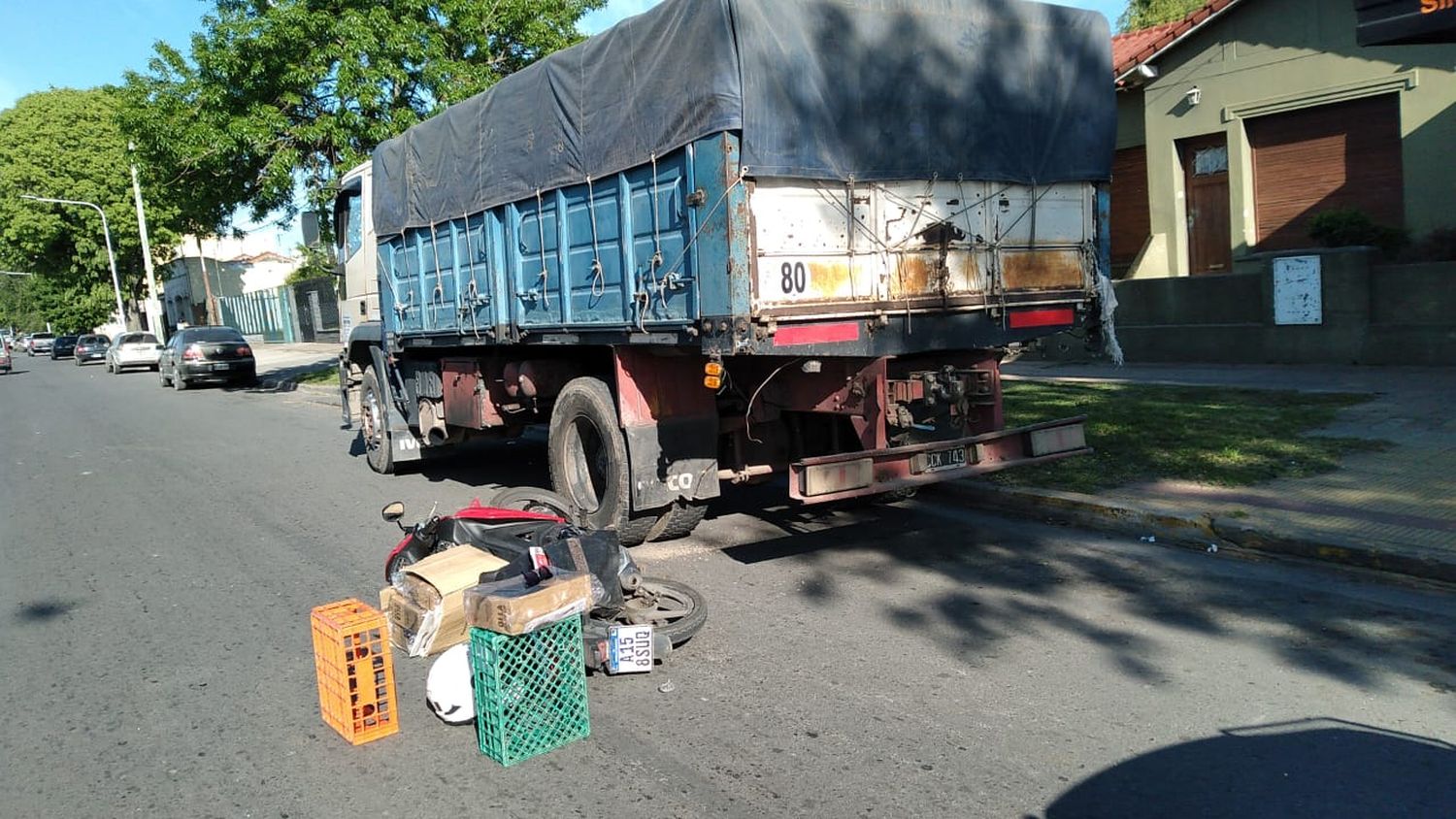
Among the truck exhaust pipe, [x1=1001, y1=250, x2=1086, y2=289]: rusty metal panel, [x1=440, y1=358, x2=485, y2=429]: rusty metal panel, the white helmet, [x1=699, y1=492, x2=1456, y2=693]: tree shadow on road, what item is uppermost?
[x1=1001, y1=250, x2=1086, y2=289]: rusty metal panel

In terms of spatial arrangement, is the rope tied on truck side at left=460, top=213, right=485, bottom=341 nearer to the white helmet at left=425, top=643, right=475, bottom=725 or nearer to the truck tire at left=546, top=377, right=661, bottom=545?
the truck tire at left=546, top=377, right=661, bottom=545

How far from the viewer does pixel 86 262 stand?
4666 centimetres

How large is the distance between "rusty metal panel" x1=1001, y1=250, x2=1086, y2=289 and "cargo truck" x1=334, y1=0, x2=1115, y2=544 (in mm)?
19

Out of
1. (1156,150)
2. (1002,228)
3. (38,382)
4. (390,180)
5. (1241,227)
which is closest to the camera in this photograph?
(1002,228)

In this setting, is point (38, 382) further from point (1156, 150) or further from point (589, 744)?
point (589, 744)

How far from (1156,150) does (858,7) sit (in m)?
12.1

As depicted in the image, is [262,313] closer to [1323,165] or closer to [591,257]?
[1323,165]

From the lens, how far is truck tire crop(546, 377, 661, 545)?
686 centimetres

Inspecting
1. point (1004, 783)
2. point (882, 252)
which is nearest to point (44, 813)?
point (1004, 783)

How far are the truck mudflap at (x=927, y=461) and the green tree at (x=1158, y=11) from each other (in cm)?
2654

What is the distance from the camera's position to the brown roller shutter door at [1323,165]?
44.9ft

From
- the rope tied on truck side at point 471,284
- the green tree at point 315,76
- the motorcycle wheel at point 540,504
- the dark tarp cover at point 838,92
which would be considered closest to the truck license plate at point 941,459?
the dark tarp cover at point 838,92

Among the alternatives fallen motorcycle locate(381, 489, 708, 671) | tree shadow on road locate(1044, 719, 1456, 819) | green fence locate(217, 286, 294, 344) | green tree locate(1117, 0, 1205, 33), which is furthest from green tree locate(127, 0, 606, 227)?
green fence locate(217, 286, 294, 344)

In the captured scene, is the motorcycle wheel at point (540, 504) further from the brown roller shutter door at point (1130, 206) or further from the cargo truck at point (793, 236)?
the brown roller shutter door at point (1130, 206)
